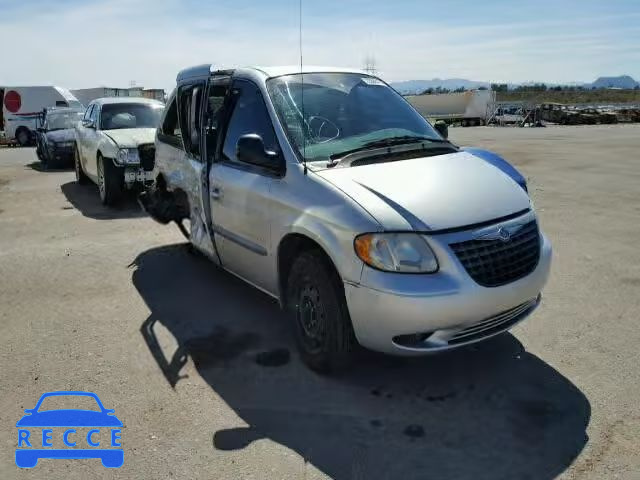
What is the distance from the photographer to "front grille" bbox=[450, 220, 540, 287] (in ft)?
10.5

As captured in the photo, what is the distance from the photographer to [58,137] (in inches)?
603

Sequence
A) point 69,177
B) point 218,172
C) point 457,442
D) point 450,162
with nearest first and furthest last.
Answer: point 457,442, point 450,162, point 218,172, point 69,177

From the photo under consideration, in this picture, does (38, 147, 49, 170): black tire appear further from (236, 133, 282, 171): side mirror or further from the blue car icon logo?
the blue car icon logo

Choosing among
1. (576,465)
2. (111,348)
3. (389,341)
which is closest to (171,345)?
(111,348)

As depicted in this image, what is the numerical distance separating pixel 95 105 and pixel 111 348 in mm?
8113

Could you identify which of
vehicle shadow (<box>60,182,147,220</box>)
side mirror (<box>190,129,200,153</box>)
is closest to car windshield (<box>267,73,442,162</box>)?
side mirror (<box>190,129,200,153</box>)

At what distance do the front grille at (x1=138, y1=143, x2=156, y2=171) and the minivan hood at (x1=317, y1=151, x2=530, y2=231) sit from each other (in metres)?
5.17

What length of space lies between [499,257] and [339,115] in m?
1.72

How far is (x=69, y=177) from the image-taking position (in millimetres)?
13992

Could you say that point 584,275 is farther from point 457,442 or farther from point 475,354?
point 457,442

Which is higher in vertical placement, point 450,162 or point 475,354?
point 450,162

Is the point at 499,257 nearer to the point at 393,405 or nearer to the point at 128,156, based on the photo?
the point at 393,405

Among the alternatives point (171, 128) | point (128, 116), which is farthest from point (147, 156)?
point (171, 128)

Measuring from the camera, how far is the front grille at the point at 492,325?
3295 mm
